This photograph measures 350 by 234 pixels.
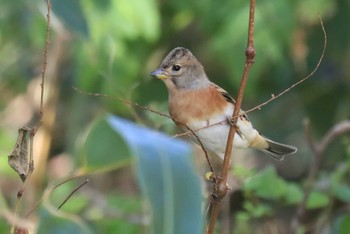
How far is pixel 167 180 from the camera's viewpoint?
1597mm

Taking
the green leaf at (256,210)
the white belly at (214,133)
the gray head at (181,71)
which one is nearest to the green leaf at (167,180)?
the gray head at (181,71)

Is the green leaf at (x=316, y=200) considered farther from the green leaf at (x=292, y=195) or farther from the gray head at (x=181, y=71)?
the gray head at (x=181, y=71)

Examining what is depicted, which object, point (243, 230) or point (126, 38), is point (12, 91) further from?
point (243, 230)

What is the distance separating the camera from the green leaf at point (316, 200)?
3.50 metres

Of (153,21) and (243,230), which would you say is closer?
(243,230)

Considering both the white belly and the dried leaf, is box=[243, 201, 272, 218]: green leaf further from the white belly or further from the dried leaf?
the dried leaf

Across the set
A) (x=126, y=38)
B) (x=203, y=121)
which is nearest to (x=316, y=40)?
(x=126, y=38)

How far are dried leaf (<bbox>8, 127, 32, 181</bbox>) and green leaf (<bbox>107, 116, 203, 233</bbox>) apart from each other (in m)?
0.25

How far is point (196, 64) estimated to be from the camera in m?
2.60

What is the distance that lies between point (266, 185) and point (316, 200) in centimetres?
34

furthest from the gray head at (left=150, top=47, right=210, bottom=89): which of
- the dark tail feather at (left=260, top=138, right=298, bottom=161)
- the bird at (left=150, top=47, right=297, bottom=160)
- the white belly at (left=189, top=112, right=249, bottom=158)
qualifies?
the dark tail feather at (left=260, top=138, right=298, bottom=161)

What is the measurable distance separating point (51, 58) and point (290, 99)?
1348 millimetres

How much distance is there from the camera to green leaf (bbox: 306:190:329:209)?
350 cm

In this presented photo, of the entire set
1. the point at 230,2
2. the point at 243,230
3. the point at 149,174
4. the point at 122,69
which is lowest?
the point at 149,174
